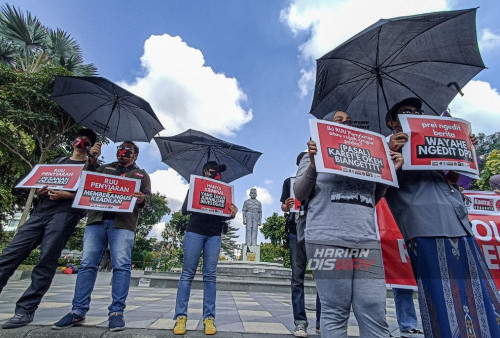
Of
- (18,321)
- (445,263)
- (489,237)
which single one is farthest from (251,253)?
(445,263)

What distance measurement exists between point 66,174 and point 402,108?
3.47 m

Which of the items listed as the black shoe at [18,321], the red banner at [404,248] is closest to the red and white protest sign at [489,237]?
the red banner at [404,248]

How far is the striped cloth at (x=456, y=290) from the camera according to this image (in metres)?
1.51

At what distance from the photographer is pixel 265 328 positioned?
326 cm

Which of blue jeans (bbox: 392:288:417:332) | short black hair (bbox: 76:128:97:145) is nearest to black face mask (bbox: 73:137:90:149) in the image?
short black hair (bbox: 76:128:97:145)

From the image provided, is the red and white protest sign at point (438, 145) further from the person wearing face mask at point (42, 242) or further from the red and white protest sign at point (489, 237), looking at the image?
the person wearing face mask at point (42, 242)

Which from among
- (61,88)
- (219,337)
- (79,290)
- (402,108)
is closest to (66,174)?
(79,290)

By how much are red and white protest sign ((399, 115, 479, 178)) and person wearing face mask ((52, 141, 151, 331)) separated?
2.72 meters

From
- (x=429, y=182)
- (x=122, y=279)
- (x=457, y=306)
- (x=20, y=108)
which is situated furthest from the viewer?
(x=20, y=108)

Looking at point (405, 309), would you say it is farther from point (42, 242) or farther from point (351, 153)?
point (42, 242)

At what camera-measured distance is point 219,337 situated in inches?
107

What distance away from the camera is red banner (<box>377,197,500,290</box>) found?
104 inches

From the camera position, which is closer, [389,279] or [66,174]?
[389,279]

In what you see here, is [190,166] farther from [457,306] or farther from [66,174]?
[457,306]
